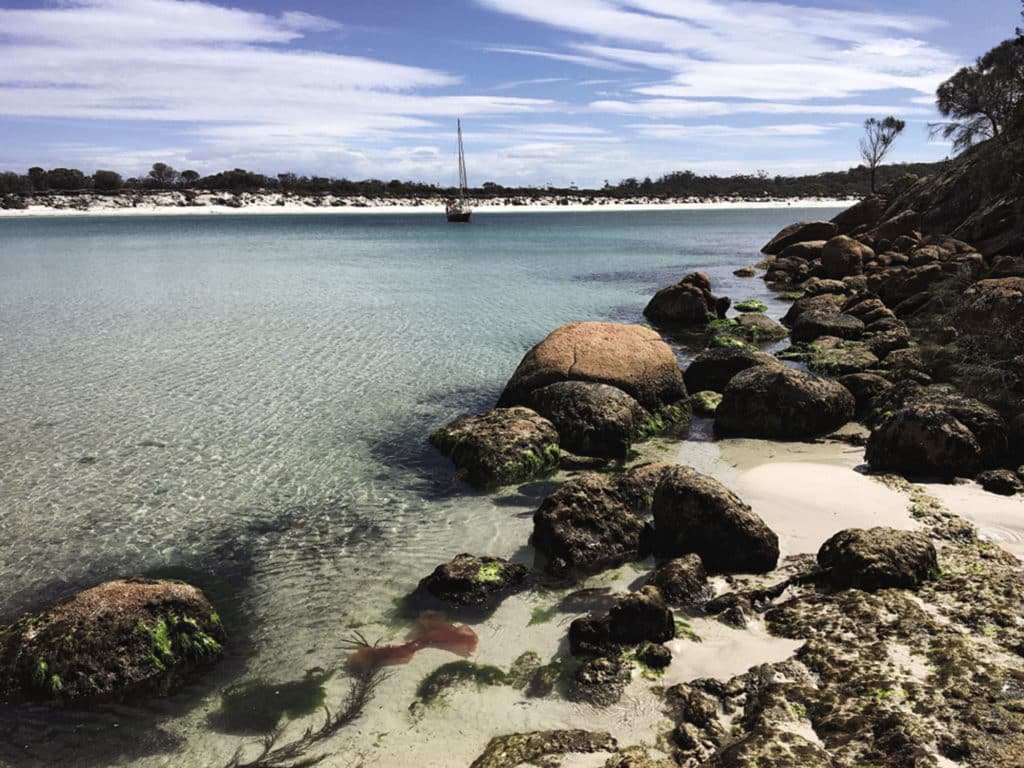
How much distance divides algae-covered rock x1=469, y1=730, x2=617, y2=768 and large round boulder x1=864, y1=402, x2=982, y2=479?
6590mm

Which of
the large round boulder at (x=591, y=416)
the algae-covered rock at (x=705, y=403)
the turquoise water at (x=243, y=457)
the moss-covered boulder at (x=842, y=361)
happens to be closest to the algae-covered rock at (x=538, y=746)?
the turquoise water at (x=243, y=457)

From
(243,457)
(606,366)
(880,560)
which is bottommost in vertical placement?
(243,457)

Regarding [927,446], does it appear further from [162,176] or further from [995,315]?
[162,176]

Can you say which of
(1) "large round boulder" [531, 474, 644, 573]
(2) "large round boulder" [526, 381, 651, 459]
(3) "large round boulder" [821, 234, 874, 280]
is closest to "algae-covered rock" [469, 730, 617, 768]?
Answer: (1) "large round boulder" [531, 474, 644, 573]

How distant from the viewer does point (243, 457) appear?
10750 millimetres

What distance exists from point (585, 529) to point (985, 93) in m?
46.6

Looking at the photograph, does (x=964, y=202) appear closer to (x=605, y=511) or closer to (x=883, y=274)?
(x=883, y=274)

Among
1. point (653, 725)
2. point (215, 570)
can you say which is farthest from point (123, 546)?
point (653, 725)

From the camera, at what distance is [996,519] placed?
7.67 m

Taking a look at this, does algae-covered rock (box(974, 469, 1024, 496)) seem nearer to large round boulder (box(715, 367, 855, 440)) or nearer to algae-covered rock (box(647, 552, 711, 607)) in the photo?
large round boulder (box(715, 367, 855, 440))

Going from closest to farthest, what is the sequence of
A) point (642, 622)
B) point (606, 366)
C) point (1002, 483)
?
point (642, 622) < point (1002, 483) < point (606, 366)

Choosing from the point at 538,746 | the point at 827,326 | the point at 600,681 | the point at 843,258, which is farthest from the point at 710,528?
the point at 843,258

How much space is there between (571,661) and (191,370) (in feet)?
42.2

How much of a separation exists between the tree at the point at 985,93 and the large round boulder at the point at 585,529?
39.4m
